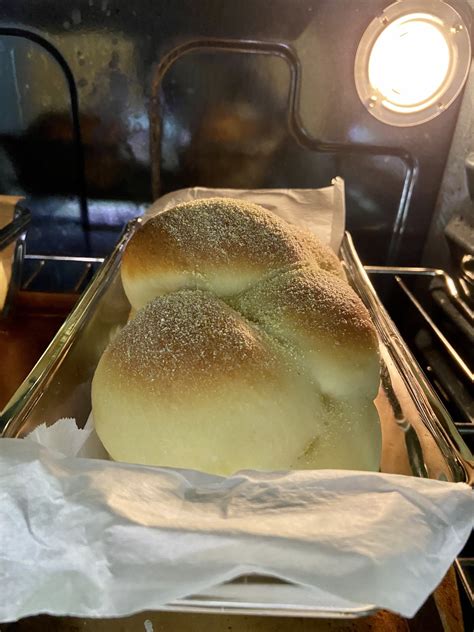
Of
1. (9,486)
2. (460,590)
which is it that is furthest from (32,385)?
(460,590)

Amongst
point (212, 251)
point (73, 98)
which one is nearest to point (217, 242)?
point (212, 251)

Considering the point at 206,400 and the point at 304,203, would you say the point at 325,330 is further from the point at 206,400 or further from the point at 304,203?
the point at 304,203

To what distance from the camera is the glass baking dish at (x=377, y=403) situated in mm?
395

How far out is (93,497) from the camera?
1.27 ft

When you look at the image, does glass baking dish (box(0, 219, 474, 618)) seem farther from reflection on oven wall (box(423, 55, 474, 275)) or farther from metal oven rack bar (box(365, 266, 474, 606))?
reflection on oven wall (box(423, 55, 474, 275))

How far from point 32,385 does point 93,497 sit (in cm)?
21

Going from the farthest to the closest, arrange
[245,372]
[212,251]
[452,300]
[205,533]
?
[452,300] < [212,251] < [245,372] < [205,533]

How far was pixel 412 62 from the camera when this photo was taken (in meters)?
0.84

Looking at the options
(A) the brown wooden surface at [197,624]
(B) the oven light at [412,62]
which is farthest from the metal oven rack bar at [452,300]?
(B) the oven light at [412,62]

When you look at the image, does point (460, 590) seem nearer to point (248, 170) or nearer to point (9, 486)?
point (9, 486)

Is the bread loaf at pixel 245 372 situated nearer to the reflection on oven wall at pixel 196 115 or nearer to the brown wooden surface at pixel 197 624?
the brown wooden surface at pixel 197 624

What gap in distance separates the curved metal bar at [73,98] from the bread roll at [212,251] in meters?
0.33

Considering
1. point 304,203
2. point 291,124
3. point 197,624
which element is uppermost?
point 291,124

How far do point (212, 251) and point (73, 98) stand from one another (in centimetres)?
44
